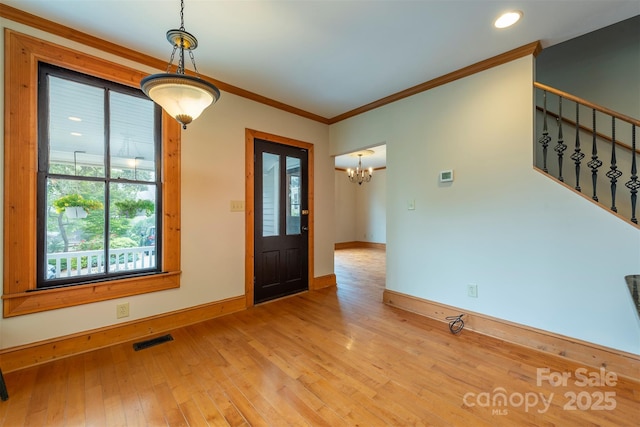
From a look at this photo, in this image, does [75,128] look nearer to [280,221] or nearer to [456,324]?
[280,221]

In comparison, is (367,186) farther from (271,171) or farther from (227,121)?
(227,121)

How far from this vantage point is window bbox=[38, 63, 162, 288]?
210cm

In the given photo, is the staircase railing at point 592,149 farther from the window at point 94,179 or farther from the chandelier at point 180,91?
the window at point 94,179

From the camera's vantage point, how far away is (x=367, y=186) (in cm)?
880

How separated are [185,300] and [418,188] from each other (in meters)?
2.87

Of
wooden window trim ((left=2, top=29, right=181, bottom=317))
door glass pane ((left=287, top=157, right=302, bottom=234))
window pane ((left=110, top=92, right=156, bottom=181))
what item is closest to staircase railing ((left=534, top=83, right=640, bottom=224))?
door glass pane ((left=287, top=157, right=302, bottom=234))

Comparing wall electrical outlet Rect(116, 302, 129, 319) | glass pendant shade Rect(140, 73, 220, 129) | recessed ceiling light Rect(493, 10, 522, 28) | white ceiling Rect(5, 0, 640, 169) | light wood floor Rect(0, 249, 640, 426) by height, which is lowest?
light wood floor Rect(0, 249, 640, 426)

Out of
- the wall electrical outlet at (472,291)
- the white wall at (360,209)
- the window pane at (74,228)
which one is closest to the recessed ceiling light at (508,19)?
the wall electrical outlet at (472,291)

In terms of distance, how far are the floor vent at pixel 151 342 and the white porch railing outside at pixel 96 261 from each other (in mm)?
678

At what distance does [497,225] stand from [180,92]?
9.20ft

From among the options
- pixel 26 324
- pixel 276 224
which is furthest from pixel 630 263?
pixel 26 324

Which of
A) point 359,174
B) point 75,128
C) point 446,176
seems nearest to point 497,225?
point 446,176

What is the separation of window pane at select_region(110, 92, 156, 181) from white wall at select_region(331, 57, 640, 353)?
106 inches

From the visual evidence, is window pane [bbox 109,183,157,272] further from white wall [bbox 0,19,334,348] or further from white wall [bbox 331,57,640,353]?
white wall [bbox 331,57,640,353]
